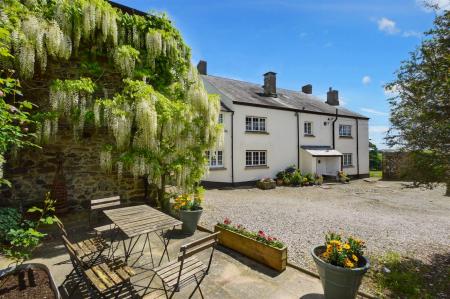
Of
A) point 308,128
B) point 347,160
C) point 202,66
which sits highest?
point 202,66

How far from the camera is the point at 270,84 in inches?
826

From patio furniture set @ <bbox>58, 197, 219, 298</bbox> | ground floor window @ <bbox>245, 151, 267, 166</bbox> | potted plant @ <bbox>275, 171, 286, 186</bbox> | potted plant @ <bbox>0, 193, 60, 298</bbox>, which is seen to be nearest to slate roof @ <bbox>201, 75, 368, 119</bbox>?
ground floor window @ <bbox>245, 151, 267, 166</bbox>

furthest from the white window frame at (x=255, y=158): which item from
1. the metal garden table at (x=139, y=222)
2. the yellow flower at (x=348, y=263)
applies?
the yellow flower at (x=348, y=263)

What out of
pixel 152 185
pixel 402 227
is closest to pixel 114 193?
pixel 152 185

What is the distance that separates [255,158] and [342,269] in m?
14.1

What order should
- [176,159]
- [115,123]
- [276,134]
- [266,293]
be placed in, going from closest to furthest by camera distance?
1. [266,293]
2. [115,123]
3. [176,159]
4. [276,134]

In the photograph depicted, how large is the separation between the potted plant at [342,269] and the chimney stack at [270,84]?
18.1 m

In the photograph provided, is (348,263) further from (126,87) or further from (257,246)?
(126,87)

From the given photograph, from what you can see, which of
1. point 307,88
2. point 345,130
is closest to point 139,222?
point 345,130

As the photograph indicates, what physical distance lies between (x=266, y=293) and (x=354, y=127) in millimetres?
23138

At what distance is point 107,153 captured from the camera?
24.1 feet

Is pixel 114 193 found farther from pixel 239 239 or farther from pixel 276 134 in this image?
pixel 276 134

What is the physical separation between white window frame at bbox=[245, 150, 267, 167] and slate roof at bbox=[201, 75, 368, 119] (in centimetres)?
338

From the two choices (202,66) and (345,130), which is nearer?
(202,66)
